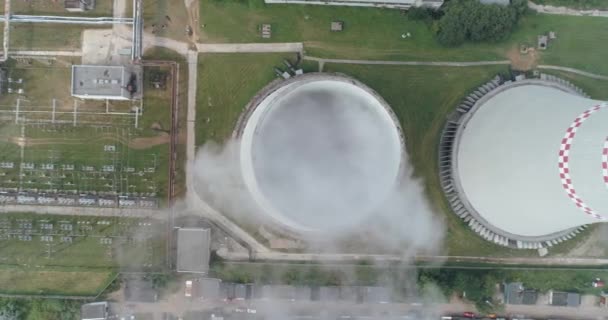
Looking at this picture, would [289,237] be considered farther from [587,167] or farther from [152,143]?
[587,167]

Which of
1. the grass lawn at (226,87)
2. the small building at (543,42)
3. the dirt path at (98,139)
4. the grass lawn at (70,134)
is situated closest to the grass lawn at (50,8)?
the grass lawn at (70,134)

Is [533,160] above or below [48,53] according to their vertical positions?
below

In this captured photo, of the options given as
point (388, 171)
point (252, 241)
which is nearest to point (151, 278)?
point (252, 241)

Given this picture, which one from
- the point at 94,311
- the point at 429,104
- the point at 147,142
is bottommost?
the point at 94,311

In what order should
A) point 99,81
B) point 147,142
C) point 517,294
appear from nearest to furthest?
1. point 99,81
2. point 147,142
3. point 517,294

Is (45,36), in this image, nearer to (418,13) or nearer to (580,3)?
(418,13)

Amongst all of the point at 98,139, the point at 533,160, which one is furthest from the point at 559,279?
the point at 98,139

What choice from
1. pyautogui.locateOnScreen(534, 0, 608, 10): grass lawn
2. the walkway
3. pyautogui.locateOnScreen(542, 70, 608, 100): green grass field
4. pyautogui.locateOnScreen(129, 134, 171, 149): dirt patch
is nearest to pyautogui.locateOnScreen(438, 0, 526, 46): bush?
pyautogui.locateOnScreen(534, 0, 608, 10): grass lawn

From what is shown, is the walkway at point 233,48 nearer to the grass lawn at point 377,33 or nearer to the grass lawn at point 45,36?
the grass lawn at point 377,33

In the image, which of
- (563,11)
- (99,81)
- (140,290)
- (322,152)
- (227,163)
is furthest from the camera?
(563,11)
